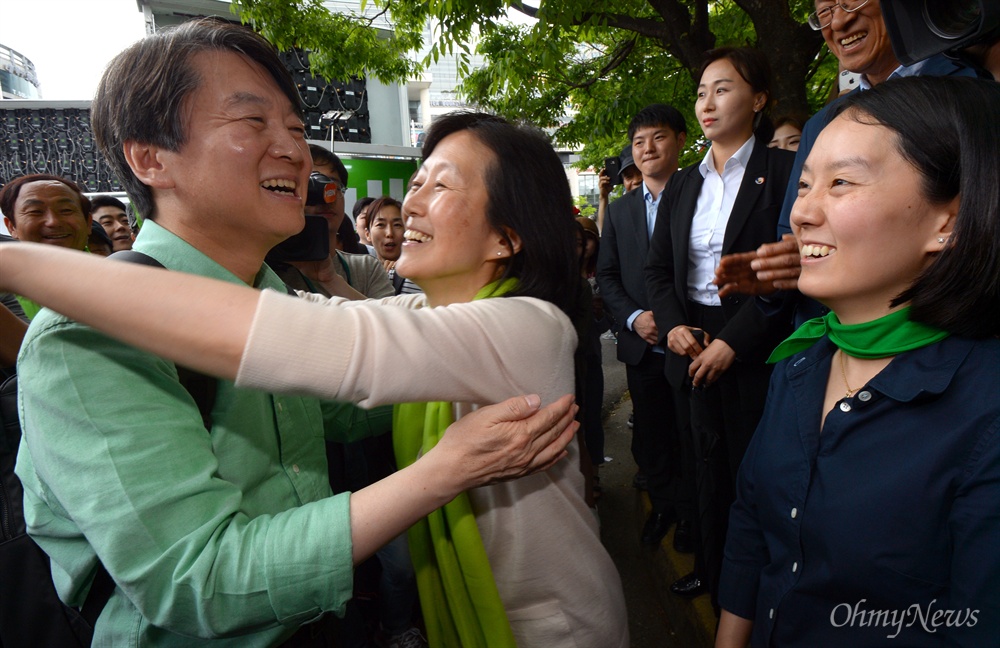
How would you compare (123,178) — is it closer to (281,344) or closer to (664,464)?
(281,344)

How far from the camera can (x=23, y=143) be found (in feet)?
28.0

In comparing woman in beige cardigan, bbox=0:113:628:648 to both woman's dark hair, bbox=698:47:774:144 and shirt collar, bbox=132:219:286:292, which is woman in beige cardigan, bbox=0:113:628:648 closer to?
shirt collar, bbox=132:219:286:292

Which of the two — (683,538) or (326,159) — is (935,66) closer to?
(683,538)

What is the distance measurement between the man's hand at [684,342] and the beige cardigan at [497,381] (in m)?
1.42

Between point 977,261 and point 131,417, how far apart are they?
157cm

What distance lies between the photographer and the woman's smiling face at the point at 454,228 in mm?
1475

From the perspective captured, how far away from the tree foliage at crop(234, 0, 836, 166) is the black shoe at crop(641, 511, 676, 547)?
2.95m

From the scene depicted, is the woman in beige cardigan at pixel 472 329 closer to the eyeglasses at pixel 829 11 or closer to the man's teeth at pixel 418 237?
the man's teeth at pixel 418 237

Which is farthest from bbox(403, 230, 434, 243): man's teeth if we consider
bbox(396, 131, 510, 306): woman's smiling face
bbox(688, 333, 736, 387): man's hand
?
bbox(688, 333, 736, 387): man's hand

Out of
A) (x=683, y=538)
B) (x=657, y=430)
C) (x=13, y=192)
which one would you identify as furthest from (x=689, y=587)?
(x=13, y=192)

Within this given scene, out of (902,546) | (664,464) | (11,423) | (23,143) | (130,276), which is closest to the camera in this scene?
(130,276)

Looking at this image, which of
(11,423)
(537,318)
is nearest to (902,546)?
(537,318)

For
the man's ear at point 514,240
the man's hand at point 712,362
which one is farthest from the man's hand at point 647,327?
the man's ear at point 514,240

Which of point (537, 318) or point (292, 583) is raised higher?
point (537, 318)
